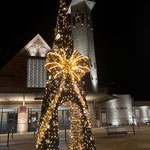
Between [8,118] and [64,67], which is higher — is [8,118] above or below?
below

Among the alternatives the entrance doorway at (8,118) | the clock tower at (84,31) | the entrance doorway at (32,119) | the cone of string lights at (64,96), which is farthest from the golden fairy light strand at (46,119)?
the clock tower at (84,31)

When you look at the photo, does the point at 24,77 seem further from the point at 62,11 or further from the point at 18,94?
the point at 62,11

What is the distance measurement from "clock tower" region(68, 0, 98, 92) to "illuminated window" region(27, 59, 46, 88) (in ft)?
26.1

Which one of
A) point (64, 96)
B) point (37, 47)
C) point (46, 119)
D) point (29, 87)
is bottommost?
point (46, 119)

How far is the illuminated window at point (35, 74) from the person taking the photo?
18.3m

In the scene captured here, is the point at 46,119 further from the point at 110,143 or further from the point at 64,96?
the point at 110,143

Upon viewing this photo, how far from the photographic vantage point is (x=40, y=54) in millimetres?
19734

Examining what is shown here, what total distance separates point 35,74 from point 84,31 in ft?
37.4

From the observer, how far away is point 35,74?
1867cm

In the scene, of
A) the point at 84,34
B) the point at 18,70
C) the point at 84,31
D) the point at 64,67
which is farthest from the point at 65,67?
the point at 84,31

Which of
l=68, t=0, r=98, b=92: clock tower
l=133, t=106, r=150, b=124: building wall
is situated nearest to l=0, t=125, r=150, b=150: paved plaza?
l=68, t=0, r=98, b=92: clock tower

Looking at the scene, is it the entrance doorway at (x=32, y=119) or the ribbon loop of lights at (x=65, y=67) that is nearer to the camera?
the ribbon loop of lights at (x=65, y=67)

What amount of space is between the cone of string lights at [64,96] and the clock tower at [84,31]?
1838 centimetres

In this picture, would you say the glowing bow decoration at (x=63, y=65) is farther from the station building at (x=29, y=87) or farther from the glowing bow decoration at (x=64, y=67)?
the station building at (x=29, y=87)
